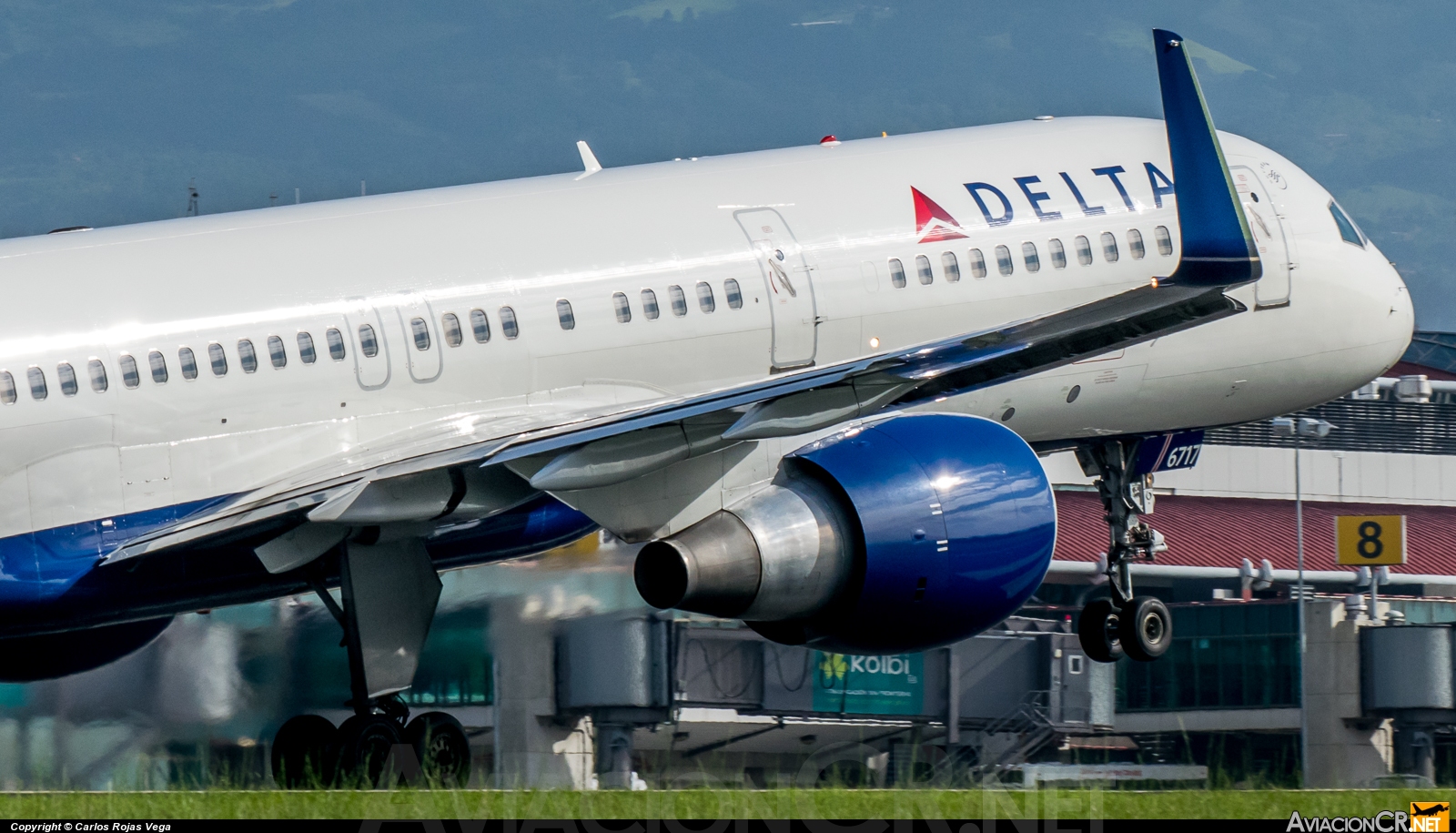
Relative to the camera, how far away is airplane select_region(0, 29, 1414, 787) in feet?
45.2

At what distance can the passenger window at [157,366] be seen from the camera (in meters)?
14.9

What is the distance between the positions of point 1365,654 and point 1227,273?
2519 cm

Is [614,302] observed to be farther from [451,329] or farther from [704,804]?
[704,804]

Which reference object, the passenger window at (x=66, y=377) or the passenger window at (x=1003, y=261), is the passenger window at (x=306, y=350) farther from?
the passenger window at (x=1003, y=261)

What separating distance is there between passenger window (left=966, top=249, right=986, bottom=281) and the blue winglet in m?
2.95

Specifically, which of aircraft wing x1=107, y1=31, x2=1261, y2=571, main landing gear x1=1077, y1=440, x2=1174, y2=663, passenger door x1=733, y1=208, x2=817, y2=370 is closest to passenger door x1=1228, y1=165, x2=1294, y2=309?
main landing gear x1=1077, y1=440, x2=1174, y2=663

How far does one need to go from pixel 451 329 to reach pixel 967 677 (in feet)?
78.9

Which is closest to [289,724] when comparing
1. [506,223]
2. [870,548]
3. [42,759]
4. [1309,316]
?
[506,223]

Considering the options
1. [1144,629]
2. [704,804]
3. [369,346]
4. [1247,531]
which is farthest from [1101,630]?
[1247,531]

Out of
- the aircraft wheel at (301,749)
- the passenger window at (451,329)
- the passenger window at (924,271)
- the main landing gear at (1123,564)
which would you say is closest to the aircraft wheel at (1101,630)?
the main landing gear at (1123,564)

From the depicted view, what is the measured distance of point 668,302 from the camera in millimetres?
16750

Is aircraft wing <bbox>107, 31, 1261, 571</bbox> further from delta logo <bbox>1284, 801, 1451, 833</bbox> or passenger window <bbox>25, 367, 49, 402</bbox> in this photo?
delta logo <bbox>1284, 801, 1451, 833</bbox>

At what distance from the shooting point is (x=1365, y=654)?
122ft

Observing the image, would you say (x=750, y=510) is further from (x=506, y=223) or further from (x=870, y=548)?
(x=506, y=223)
